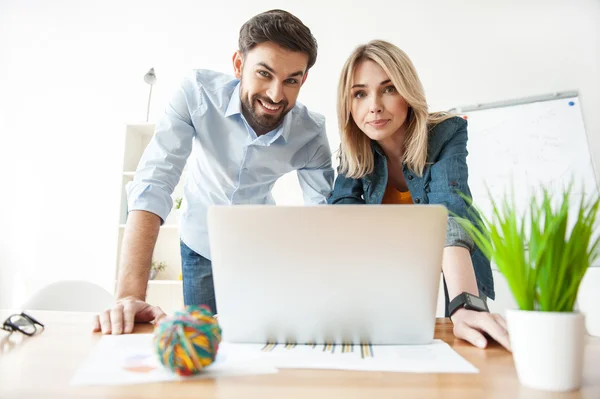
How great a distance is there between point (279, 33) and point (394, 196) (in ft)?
2.15

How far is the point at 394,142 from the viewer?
5.07 ft

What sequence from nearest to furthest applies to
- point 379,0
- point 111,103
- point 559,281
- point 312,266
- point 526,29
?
point 559,281 → point 312,266 → point 526,29 → point 379,0 → point 111,103

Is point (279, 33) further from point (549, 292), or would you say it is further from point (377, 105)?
point (549, 292)

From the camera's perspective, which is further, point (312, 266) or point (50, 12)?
point (50, 12)

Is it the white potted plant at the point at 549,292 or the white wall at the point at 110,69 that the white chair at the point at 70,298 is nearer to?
the white potted plant at the point at 549,292

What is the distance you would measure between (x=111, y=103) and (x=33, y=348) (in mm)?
3548

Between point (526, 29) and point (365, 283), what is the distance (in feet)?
10.4

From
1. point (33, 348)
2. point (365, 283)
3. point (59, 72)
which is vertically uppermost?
point (59, 72)

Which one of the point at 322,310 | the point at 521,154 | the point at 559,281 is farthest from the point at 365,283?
the point at 521,154

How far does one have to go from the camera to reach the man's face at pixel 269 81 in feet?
4.74

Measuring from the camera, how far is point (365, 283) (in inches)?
25.2

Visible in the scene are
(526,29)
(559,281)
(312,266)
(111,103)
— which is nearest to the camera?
(559,281)

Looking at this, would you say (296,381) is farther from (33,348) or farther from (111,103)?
(111,103)

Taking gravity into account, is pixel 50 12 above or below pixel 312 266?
above
